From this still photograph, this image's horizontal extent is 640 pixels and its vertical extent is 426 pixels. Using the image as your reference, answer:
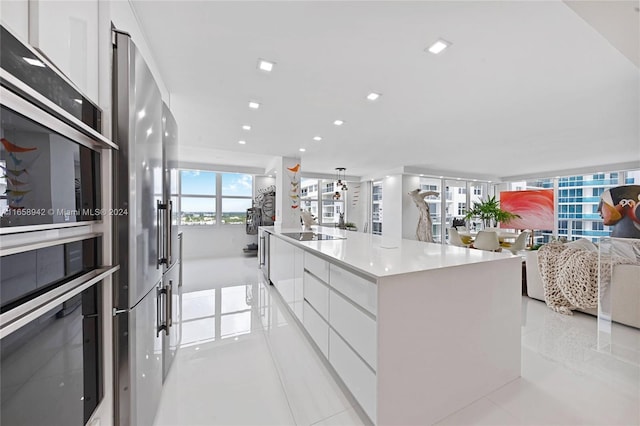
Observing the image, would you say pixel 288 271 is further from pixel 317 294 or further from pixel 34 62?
pixel 34 62

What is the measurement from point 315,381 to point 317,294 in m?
0.62


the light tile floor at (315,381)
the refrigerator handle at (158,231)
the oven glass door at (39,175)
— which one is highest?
the oven glass door at (39,175)

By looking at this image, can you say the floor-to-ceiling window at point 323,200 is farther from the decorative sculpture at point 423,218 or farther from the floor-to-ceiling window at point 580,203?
the floor-to-ceiling window at point 580,203

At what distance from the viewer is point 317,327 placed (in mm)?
2186

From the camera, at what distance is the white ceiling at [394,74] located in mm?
1693

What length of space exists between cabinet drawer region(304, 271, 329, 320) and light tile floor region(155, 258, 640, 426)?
1.43 feet

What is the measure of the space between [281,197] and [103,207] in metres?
Result: 4.64

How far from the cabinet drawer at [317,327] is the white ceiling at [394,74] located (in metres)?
2.18

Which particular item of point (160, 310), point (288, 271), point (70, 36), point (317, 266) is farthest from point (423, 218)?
point (70, 36)

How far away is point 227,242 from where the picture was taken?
757 cm

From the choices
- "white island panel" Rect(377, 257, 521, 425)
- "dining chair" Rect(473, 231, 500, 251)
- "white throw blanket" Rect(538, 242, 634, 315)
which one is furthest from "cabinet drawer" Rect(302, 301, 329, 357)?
"dining chair" Rect(473, 231, 500, 251)

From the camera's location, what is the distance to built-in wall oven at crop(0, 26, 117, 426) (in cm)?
61

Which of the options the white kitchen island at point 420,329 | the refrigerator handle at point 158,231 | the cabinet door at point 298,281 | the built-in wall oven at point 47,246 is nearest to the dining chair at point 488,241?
the white kitchen island at point 420,329

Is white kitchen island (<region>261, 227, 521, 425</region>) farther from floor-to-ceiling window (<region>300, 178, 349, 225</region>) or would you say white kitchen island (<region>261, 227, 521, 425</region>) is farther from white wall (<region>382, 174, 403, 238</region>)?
floor-to-ceiling window (<region>300, 178, 349, 225</region>)
